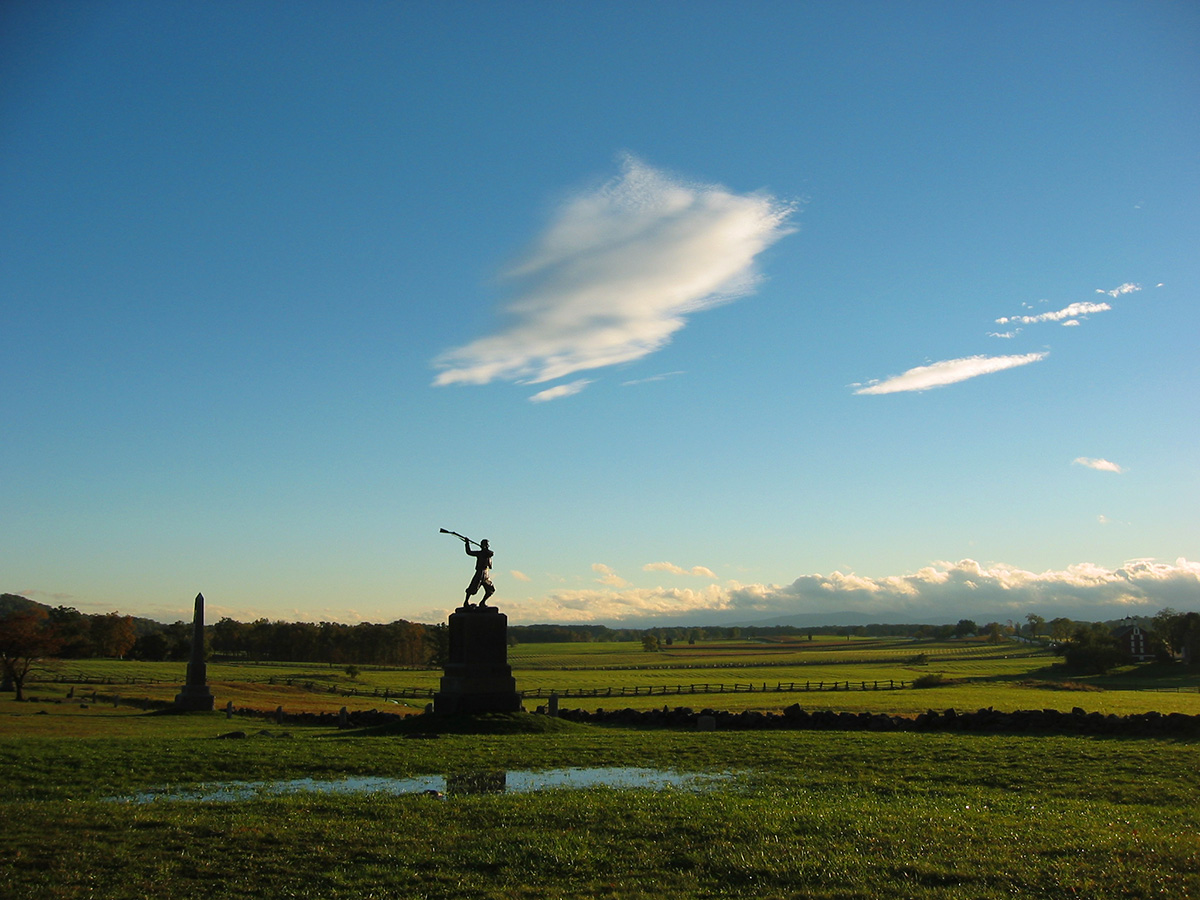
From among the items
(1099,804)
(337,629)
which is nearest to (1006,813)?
(1099,804)

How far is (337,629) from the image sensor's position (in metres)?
129

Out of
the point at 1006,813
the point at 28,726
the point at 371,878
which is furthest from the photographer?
the point at 28,726

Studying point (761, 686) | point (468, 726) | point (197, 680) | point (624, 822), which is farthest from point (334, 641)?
point (624, 822)

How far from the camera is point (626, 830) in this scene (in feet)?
36.3

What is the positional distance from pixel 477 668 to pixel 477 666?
80 mm

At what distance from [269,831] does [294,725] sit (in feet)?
80.9

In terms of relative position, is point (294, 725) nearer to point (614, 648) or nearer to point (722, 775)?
point (722, 775)

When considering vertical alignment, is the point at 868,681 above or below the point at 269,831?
below

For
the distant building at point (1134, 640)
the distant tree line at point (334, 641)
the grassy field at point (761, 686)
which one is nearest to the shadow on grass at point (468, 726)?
the grassy field at point (761, 686)

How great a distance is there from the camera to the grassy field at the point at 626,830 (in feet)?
29.1

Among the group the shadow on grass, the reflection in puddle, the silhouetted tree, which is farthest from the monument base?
the silhouetted tree

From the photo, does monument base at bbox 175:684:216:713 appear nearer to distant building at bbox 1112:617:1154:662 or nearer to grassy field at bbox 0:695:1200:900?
grassy field at bbox 0:695:1200:900

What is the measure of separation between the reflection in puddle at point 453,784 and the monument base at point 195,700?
24.2 meters

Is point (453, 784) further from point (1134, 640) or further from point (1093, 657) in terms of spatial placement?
point (1134, 640)
